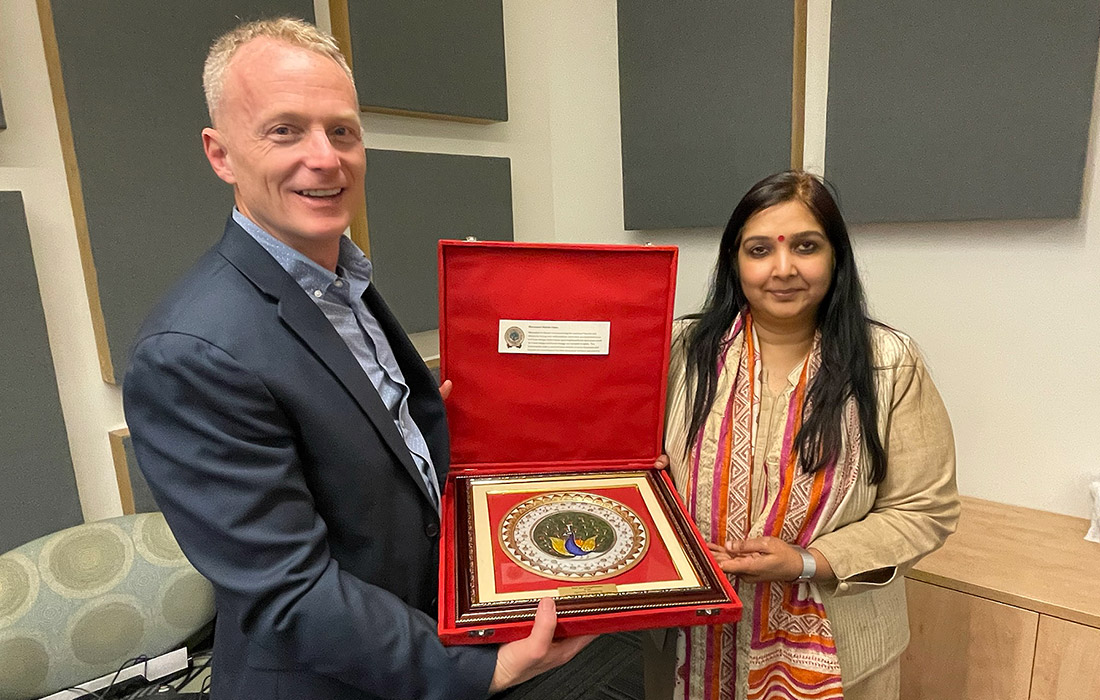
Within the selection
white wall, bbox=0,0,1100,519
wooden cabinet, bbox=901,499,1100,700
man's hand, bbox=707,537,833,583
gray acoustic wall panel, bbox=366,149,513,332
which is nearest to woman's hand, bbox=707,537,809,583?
man's hand, bbox=707,537,833,583

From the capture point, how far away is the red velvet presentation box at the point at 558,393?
1021mm

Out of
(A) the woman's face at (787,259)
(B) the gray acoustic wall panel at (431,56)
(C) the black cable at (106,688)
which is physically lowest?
(C) the black cable at (106,688)

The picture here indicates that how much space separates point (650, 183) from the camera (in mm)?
2289

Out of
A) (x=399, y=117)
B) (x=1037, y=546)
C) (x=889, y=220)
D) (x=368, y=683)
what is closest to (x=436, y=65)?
(x=399, y=117)

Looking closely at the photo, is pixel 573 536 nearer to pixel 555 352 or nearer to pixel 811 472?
pixel 555 352

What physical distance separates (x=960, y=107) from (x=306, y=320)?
179 centimetres

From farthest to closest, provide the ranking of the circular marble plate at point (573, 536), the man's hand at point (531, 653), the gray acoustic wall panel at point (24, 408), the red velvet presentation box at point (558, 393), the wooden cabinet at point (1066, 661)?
the wooden cabinet at point (1066, 661) → the gray acoustic wall panel at point (24, 408) → the red velvet presentation box at point (558, 393) → the circular marble plate at point (573, 536) → the man's hand at point (531, 653)

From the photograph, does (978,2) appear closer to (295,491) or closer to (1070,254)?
(1070,254)

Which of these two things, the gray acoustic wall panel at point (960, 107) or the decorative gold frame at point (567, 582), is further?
the gray acoustic wall panel at point (960, 107)

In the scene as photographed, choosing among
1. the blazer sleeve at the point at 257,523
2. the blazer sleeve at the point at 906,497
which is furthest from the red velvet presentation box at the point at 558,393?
the blazer sleeve at the point at 906,497

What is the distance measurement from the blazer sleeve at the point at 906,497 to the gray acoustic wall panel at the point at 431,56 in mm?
1612

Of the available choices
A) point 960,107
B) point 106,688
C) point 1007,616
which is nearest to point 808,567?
point 1007,616

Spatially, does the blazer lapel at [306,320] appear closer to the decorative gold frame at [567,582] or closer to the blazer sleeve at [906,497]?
the decorative gold frame at [567,582]

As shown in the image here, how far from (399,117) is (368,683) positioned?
1732 mm
